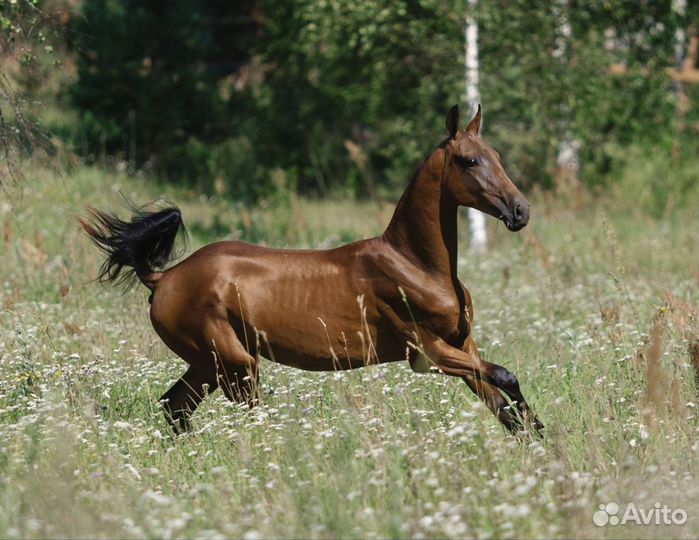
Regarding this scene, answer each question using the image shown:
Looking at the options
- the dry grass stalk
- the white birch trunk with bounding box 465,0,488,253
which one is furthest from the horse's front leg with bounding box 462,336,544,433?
the white birch trunk with bounding box 465,0,488,253

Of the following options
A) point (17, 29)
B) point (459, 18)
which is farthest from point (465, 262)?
point (17, 29)

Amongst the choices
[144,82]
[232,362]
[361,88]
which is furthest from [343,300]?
[144,82]

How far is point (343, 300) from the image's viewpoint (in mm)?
5926

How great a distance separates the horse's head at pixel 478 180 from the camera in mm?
5492

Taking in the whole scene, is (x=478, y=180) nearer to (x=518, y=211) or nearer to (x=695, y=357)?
(x=518, y=211)

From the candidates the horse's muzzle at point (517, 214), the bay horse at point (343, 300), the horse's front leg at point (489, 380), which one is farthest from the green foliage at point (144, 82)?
the horse's muzzle at point (517, 214)

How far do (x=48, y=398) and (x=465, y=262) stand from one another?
699 cm

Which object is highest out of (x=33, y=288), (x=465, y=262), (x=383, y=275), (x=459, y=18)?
(x=459, y=18)

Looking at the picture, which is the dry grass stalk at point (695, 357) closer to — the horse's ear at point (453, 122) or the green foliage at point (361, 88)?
the horse's ear at point (453, 122)

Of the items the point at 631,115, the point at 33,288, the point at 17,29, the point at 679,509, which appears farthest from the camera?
the point at 631,115

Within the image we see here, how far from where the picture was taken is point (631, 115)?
16.0 metres

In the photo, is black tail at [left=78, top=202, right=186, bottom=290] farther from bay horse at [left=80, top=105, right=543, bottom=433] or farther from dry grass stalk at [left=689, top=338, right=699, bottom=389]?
dry grass stalk at [left=689, top=338, right=699, bottom=389]

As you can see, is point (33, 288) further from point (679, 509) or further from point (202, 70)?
point (202, 70)

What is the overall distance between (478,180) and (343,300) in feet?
3.27
